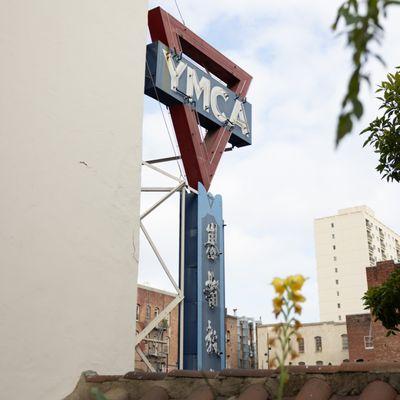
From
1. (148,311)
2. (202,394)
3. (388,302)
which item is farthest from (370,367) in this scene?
(148,311)

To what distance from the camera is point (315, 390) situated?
9.51 feet

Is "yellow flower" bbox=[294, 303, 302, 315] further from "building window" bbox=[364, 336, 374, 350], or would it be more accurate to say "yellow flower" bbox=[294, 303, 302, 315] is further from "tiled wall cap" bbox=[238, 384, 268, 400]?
"building window" bbox=[364, 336, 374, 350]

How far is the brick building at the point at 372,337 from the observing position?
2861 cm

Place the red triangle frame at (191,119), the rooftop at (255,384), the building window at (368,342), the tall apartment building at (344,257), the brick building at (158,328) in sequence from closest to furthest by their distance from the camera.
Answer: the rooftop at (255,384), the red triangle frame at (191,119), the building window at (368,342), the brick building at (158,328), the tall apartment building at (344,257)

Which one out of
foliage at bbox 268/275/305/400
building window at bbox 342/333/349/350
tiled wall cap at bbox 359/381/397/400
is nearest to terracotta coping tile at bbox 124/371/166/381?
tiled wall cap at bbox 359/381/397/400

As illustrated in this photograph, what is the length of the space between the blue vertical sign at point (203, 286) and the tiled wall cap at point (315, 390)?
344 inches

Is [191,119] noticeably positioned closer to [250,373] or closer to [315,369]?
[250,373]

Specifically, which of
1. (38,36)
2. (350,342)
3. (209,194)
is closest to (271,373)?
(38,36)

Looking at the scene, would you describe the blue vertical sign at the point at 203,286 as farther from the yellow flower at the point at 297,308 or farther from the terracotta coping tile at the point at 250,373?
the yellow flower at the point at 297,308

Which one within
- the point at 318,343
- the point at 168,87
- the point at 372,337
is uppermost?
the point at 168,87

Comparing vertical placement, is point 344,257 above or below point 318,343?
above

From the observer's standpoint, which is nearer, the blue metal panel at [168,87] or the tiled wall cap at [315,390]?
the tiled wall cap at [315,390]

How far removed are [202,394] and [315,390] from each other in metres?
0.75

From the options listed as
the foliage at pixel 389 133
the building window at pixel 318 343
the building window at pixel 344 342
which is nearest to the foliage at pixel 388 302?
the foliage at pixel 389 133
